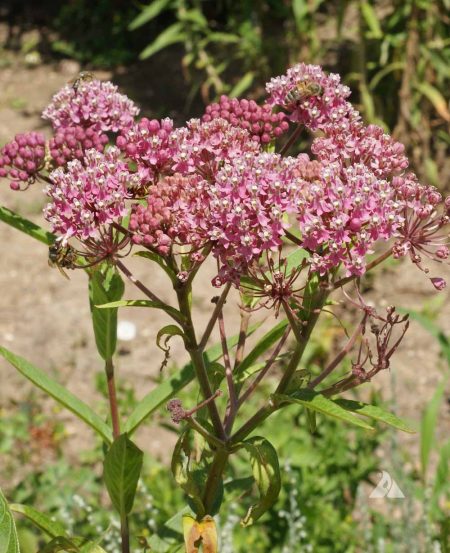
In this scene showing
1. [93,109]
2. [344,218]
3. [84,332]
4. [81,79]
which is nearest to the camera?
[344,218]

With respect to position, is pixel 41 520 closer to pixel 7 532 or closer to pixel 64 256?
pixel 7 532

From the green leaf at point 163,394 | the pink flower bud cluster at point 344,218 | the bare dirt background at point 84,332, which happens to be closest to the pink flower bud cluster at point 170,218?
the pink flower bud cluster at point 344,218

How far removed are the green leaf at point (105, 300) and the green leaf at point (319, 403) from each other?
0.37 metres

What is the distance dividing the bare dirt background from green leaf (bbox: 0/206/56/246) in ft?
6.09

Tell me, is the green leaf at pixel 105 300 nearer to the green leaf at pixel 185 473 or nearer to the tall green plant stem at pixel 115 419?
the tall green plant stem at pixel 115 419

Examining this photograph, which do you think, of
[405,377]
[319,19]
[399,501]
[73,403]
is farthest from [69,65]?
[73,403]

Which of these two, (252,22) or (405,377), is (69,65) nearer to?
(252,22)

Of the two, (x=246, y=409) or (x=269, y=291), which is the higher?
(x=246, y=409)

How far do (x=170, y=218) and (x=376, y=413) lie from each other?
40 cm

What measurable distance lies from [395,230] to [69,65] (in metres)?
6.13

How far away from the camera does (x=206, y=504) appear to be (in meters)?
1.45

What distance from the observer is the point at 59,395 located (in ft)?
4.97

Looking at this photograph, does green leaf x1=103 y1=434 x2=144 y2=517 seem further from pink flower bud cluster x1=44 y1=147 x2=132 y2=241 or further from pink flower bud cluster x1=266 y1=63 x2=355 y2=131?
pink flower bud cluster x1=266 y1=63 x2=355 y2=131

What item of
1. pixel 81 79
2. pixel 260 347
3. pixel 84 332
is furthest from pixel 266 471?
pixel 84 332
